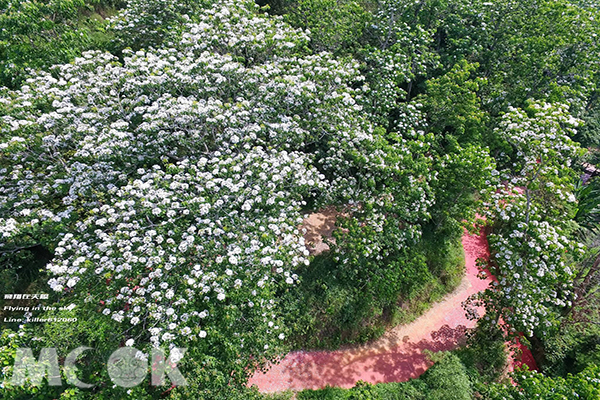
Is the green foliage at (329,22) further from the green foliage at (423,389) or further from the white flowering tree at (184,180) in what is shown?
the green foliage at (423,389)

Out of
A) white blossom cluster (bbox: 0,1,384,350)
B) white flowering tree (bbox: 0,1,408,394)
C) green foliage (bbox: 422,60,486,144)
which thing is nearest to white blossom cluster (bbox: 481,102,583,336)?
green foliage (bbox: 422,60,486,144)

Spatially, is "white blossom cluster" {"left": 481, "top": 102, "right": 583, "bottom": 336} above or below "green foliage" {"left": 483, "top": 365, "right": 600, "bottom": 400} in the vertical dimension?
above

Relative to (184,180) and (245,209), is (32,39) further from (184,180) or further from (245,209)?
(245,209)

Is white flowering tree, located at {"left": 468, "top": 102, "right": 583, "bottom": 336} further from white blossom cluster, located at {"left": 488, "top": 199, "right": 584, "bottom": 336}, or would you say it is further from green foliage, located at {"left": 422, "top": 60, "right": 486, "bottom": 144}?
green foliage, located at {"left": 422, "top": 60, "right": 486, "bottom": 144}

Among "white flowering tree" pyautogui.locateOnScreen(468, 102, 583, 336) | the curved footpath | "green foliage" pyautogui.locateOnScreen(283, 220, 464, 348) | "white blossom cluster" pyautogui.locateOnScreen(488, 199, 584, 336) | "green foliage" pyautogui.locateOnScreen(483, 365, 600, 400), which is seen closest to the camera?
"green foliage" pyautogui.locateOnScreen(483, 365, 600, 400)

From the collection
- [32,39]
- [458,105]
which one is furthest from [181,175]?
[458,105]

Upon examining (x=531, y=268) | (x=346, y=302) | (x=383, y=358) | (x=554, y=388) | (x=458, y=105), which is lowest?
(x=383, y=358)

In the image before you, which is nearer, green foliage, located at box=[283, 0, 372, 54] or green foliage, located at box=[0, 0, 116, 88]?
green foliage, located at box=[0, 0, 116, 88]
